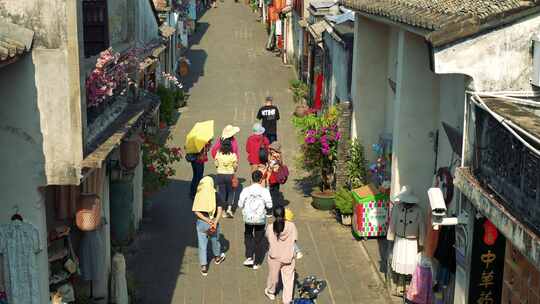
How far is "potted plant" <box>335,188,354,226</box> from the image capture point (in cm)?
1769

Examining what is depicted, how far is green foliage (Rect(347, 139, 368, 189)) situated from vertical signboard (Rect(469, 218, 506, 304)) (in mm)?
7635

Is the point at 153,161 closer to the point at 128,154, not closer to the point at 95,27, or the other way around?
the point at 128,154

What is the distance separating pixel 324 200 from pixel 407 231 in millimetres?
5573

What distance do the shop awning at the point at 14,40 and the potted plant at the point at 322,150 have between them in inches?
377

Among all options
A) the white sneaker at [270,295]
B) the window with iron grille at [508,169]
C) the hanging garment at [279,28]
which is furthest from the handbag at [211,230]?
the hanging garment at [279,28]

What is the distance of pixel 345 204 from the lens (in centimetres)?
1770

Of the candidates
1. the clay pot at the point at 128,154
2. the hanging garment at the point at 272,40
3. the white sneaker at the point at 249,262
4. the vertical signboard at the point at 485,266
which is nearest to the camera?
the vertical signboard at the point at 485,266

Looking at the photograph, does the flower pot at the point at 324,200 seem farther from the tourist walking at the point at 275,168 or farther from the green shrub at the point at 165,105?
the green shrub at the point at 165,105

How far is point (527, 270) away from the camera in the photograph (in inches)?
376

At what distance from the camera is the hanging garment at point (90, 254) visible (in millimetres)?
12422

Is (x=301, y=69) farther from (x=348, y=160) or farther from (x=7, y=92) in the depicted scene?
(x=7, y=92)

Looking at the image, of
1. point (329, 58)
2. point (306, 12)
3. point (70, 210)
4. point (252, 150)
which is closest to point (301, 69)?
point (306, 12)

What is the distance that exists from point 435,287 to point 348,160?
6.00 m

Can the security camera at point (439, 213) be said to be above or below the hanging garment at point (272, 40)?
below
